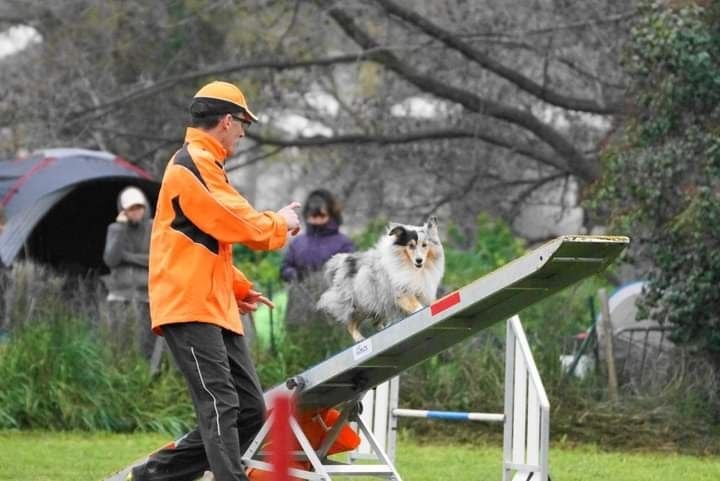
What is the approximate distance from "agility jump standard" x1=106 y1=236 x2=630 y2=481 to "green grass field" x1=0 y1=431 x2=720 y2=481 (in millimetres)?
2048

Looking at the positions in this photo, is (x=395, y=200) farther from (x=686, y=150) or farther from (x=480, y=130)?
(x=686, y=150)

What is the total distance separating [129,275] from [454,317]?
268 inches

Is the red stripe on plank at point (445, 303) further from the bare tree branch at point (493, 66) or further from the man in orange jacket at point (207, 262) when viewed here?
the bare tree branch at point (493, 66)

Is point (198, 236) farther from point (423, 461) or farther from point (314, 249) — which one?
point (314, 249)

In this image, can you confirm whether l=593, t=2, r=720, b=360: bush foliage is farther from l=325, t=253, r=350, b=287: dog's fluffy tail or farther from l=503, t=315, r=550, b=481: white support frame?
l=503, t=315, r=550, b=481: white support frame

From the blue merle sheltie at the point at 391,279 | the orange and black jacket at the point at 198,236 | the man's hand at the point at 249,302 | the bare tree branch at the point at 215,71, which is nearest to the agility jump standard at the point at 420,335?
the man's hand at the point at 249,302

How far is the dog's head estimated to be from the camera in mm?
8562

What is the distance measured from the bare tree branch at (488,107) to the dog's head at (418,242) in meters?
9.94

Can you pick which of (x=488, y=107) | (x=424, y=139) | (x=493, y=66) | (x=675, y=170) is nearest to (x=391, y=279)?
(x=675, y=170)

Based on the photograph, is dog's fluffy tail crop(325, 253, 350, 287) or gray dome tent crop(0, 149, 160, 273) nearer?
dog's fluffy tail crop(325, 253, 350, 287)

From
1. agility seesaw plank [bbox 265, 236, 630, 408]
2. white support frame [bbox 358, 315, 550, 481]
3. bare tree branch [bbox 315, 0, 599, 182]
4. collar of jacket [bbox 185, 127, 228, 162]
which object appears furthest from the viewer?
bare tree branch [bbox 315, 0, 599, 182]

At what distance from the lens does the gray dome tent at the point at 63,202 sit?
17.5 m

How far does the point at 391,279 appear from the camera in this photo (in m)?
8.52

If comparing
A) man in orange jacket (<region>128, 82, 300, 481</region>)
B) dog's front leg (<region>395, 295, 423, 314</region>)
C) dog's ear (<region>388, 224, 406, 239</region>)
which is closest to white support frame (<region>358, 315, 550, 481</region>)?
dog's front leg (<region>395, 295, 423, 314</region>)
